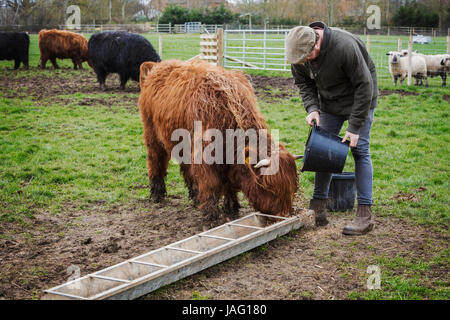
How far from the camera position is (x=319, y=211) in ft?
16.2

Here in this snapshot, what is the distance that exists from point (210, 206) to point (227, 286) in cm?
107

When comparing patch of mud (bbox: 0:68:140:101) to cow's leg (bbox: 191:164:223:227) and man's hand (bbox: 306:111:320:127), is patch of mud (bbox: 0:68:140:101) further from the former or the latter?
man's hand (bbox: 306:111:320:127)

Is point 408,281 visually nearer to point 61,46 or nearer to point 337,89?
point 337,89

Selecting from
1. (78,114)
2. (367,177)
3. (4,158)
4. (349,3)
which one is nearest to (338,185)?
(367,177)

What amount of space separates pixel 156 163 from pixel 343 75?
2.78 metres

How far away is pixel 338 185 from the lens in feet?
17.3

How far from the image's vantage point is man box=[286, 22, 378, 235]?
4.08 m

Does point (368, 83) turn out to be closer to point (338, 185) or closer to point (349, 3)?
point (338, 185)

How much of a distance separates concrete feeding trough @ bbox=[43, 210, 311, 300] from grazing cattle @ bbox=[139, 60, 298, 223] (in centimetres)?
23

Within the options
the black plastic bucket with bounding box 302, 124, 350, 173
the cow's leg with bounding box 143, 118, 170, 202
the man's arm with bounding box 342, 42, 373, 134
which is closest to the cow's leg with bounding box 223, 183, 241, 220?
the black plastic bucket with bounding box 302, 124, 350, 173

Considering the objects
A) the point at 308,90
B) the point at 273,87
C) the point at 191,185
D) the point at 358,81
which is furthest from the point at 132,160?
the point at 273,87

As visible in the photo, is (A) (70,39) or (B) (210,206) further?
(A) (70,39)
